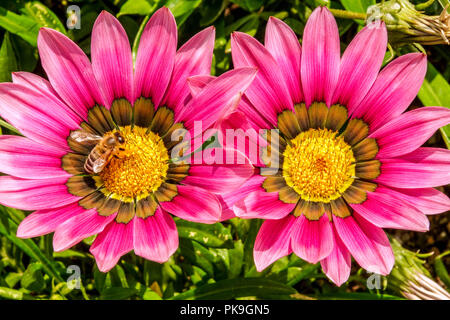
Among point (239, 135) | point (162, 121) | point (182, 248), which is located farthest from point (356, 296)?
point (162, 121)

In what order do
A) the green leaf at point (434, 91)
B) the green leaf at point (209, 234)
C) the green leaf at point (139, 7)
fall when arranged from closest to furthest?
the green leaf at point (209, 234), the green leaf at point (139, 7), the green leaf at point (434, 91)

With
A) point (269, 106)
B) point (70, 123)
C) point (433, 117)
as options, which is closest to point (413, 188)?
point (433, 117)

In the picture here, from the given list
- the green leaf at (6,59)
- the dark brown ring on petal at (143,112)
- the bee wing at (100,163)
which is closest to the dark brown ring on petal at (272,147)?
the dark brown ring on petal at (143,112)

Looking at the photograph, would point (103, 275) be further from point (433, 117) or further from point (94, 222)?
point (433, 117)

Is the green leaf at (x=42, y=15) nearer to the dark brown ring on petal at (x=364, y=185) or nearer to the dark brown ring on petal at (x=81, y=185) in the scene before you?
the dark brown ring on petal at (x=81, y=185)

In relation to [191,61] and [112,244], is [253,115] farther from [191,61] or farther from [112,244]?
[112,244]
